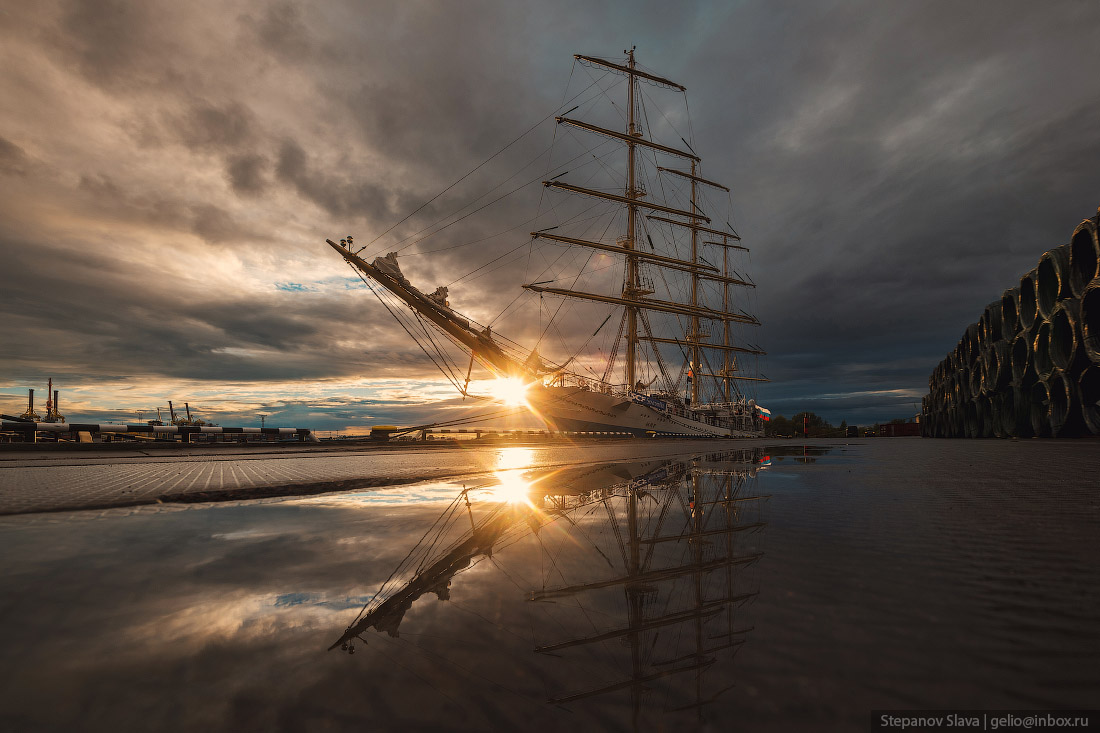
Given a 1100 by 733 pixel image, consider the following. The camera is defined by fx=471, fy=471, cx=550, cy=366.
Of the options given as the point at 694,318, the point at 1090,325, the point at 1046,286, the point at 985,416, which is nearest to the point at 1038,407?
the point at 1046,286

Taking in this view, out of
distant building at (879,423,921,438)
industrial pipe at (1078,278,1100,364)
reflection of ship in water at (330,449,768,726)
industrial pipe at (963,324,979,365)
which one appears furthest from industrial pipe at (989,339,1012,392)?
distant building at (879,423,921,438)

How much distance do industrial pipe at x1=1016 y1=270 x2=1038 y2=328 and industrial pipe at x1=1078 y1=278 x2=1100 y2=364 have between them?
447 centimetres

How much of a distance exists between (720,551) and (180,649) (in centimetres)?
247

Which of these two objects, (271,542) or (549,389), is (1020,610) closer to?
(271,542)

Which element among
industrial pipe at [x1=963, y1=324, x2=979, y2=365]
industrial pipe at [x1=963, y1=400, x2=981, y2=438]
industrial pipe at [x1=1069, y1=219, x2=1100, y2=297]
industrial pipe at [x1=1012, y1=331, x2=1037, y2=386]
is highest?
industrial pipe at [x1=1069, y1=219, x2=1100, y2=297]

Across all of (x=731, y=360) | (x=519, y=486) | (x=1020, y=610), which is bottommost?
(x=519, y=486)

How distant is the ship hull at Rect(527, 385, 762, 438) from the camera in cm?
3579

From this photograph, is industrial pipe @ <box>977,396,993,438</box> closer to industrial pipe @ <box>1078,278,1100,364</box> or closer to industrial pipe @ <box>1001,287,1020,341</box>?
→ industrial pipe @ <box>1001,287,1020,341</box>

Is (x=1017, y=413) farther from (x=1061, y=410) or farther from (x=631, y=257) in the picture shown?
(x=631, y=257)

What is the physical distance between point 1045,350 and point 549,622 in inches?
1164

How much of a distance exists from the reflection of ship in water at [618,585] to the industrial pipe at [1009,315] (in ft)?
96.9

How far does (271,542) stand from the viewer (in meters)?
3.11

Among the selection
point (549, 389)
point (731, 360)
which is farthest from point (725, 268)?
point (549, 389)

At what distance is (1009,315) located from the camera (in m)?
25.0
